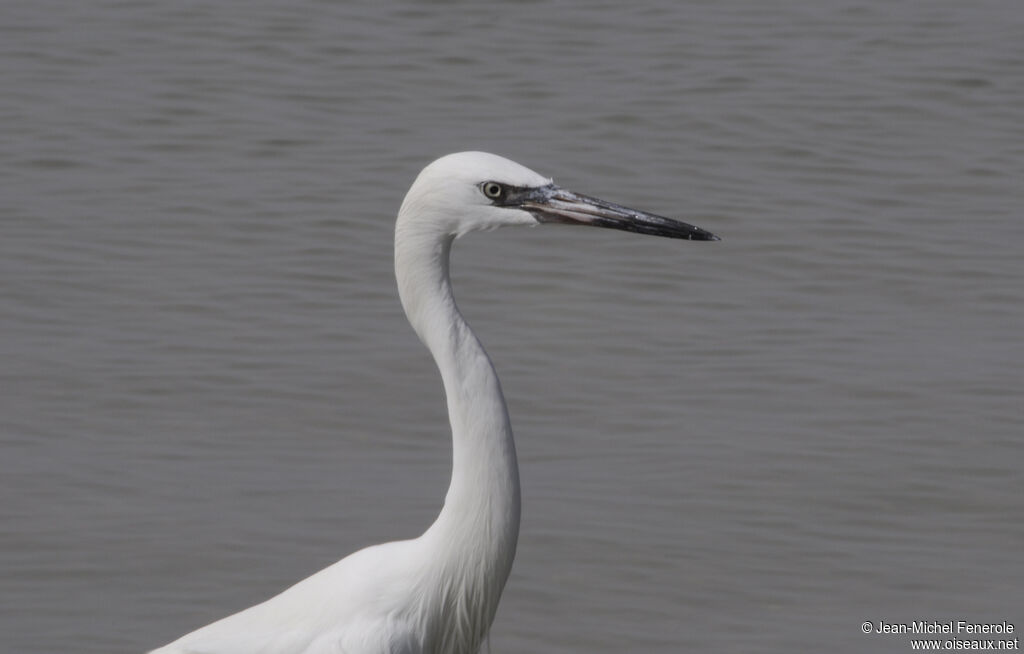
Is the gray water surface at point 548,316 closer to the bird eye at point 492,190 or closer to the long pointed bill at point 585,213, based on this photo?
the long pointed bill at point 585,213

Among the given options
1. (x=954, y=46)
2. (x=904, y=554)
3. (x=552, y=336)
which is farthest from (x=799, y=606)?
(x=954, y=46)

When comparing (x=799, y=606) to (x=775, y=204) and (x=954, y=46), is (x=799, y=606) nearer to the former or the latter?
(x=775, y=204)

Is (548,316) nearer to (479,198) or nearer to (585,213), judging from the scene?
(585,213)

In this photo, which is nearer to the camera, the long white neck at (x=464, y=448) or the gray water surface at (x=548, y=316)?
the long white neck at (x=464, y=448)

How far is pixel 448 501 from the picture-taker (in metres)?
3.75

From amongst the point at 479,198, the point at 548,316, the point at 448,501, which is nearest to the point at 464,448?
the point at 448,501

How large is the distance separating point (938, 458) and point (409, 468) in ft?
6.22

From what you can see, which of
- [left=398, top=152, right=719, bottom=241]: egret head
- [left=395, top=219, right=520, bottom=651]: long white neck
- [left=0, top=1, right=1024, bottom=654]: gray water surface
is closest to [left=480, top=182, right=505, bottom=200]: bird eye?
[left=398, top=152, right=719, bottom=241]: egret head

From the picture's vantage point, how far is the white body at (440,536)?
354 centimetres

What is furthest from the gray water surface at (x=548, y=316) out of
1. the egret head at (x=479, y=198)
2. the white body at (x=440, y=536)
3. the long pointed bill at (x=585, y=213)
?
the egret head at (x=479, y=198)

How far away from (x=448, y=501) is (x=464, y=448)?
0.54ft

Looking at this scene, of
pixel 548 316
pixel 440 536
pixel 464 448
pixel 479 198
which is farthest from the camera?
pixel 548 316

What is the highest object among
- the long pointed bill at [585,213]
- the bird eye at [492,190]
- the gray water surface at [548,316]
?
the bird eye at [492,190]

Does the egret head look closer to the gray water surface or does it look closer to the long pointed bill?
the long pointed bill
